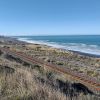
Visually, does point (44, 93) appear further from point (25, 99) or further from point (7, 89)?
point (7, 89)

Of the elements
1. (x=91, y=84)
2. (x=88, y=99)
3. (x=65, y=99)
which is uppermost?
(x=65, y=99)

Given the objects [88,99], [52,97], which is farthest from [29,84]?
[88,99]

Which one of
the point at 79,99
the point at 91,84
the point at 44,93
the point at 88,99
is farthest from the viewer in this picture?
the point at 91,84

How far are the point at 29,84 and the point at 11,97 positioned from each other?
1.11 meters

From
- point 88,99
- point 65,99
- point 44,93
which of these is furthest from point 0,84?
point 88,99

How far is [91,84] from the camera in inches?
557

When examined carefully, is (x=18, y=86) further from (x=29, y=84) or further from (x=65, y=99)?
(x=65, y=99)

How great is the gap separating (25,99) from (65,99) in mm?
906

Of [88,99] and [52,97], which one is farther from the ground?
[52,97]

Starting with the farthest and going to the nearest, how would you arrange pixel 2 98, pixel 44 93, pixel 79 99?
pixel 79 99
pixel 44 93
pixel 2 98

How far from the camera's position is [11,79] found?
675 cm

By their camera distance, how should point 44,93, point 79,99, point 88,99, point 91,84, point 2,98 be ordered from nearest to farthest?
point 2,98 → point 44,93 → point 79,99 → point 88,99 → point 91,84

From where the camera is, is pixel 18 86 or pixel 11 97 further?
pixel 18 86

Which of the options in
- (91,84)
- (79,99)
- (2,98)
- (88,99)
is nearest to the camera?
(2,98)
